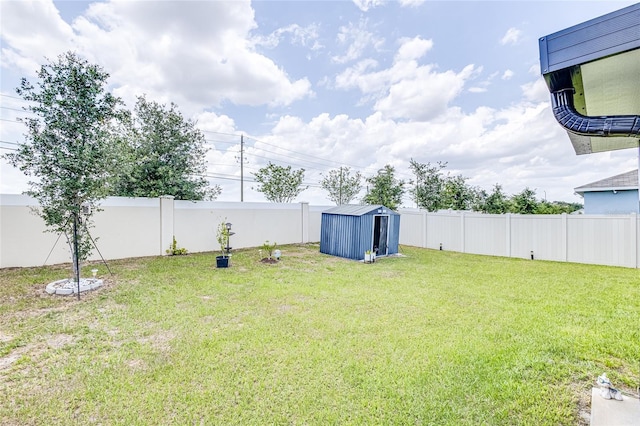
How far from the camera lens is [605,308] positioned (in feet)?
14.5

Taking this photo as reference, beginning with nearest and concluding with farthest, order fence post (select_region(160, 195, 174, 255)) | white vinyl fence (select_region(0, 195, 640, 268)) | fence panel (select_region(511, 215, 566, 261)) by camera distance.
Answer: white vinyl fence (select_region(0, 195, 640, 268)) < fence panel (select_region(511, 215, 566, 261)) < fence post (select_region(160, 195, 174, 255))

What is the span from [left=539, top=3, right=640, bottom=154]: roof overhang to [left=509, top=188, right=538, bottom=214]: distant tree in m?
8.51

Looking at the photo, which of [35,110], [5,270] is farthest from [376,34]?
[5,270]

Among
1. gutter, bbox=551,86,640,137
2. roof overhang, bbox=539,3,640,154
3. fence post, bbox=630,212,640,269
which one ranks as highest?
roof overhang, bbox=539,3,640,154

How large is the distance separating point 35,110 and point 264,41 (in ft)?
20.6

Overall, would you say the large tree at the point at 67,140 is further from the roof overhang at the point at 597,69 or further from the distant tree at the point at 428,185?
→ the distant tree at the point at 428,185

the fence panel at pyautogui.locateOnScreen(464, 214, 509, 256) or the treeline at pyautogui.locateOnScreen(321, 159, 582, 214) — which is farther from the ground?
the treeline at pyautogui.locateOnScreen(321, 159, 582, 214)

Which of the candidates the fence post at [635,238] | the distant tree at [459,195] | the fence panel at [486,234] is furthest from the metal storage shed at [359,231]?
the fence post at [635,238]

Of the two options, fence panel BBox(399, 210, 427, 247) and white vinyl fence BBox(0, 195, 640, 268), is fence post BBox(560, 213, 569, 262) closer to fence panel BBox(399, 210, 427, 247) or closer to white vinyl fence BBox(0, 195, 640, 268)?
white vinyl fence BBox(0, 195, 640, 268)

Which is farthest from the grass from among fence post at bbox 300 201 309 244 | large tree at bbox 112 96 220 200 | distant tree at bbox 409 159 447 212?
distant tree at bbox 409 159 447 212

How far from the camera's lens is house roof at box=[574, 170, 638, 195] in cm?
1087

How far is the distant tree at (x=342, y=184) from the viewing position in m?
19.7

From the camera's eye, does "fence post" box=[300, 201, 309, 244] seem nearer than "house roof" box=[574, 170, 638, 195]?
No

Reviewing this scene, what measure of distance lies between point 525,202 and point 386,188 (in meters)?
6.25
